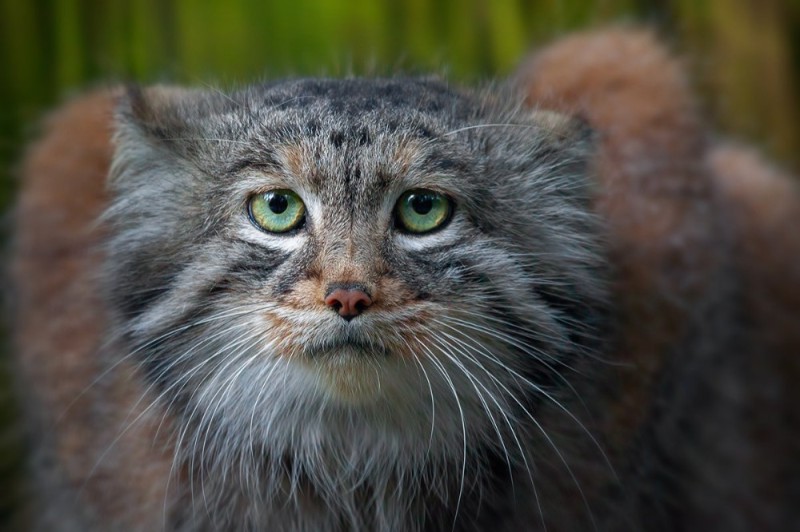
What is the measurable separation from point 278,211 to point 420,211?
329mm

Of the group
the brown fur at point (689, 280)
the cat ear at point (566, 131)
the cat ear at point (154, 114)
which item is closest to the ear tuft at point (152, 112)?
the cat ear at point (154, 114)

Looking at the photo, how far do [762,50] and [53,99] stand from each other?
9.90 ft

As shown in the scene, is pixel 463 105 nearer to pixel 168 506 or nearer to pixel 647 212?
pixel 647 212

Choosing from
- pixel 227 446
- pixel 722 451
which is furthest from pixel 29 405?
pixel 722 451

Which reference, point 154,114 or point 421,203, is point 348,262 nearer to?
point 421,203

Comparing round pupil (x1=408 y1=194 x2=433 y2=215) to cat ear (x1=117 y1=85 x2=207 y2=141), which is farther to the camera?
cat ear (x1=117 y1=85 x2=207 y2=141)

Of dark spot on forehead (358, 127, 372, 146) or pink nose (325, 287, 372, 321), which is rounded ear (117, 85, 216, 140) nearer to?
dark spot on forehead (358, 127, 372, 146)

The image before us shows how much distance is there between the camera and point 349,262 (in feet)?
7.97

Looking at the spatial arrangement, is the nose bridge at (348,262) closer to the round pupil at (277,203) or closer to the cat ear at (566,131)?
the round pupil at (277,203)

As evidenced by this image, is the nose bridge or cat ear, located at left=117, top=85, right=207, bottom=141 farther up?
cat ear, located at left=117, top=85, right=207, bottom=141

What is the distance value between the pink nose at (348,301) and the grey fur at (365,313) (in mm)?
32

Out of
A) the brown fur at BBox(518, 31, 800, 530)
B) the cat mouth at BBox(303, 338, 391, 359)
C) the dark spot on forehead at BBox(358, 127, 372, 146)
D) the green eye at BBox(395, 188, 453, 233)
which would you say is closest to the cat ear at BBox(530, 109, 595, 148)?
the brown fur at BBox(518, 31, 800, 530)

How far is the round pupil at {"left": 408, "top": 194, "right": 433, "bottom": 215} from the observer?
2625 millimetres

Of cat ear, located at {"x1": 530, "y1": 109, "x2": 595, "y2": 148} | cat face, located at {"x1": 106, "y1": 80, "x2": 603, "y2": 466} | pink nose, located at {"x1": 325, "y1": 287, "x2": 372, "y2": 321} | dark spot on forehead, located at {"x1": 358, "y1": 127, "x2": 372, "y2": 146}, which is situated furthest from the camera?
cat ear, located at {"x1": 530, "y1": 109, "x2": 595, "y2": 148}
